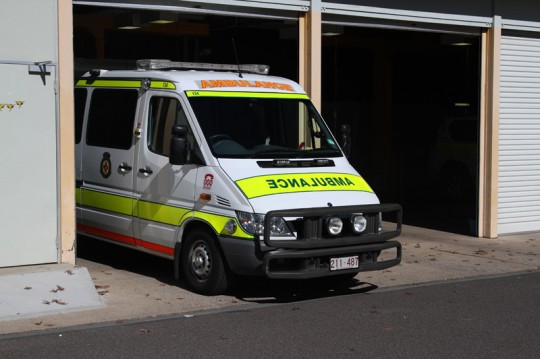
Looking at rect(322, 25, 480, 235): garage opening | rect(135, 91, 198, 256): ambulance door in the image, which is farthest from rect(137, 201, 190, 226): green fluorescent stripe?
rect(322, 25, 480, 235): garage opening

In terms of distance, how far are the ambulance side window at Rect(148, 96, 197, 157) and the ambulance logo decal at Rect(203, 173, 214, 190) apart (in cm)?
74

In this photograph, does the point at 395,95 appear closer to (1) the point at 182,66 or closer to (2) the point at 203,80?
(1) the point at 182,66

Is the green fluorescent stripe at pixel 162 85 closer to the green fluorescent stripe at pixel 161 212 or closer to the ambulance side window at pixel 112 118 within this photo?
the ambulance side window at pixel 112 118

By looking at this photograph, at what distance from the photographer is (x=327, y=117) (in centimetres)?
2270

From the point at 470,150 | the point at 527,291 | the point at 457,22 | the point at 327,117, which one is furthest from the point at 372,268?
the point at 327,117

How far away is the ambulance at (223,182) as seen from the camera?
9430 mm

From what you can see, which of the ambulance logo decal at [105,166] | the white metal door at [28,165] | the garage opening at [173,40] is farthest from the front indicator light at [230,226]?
the garage opening at [173,40]

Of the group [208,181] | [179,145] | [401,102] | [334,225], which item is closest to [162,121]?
[179,145]

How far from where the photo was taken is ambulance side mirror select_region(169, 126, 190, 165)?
9914 millimetres

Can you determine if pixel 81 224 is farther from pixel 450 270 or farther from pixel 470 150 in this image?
pixel 470 150

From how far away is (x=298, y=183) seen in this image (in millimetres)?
9789

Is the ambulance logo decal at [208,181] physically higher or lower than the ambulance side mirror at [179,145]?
lower

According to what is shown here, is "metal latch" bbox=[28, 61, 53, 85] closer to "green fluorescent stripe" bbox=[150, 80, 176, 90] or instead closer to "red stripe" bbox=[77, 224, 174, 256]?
"green fluorescent stripe" bbox=[150, 80, 176, 90]

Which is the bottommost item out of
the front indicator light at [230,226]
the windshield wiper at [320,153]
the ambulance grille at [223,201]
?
the front indicator light at [230,226]
